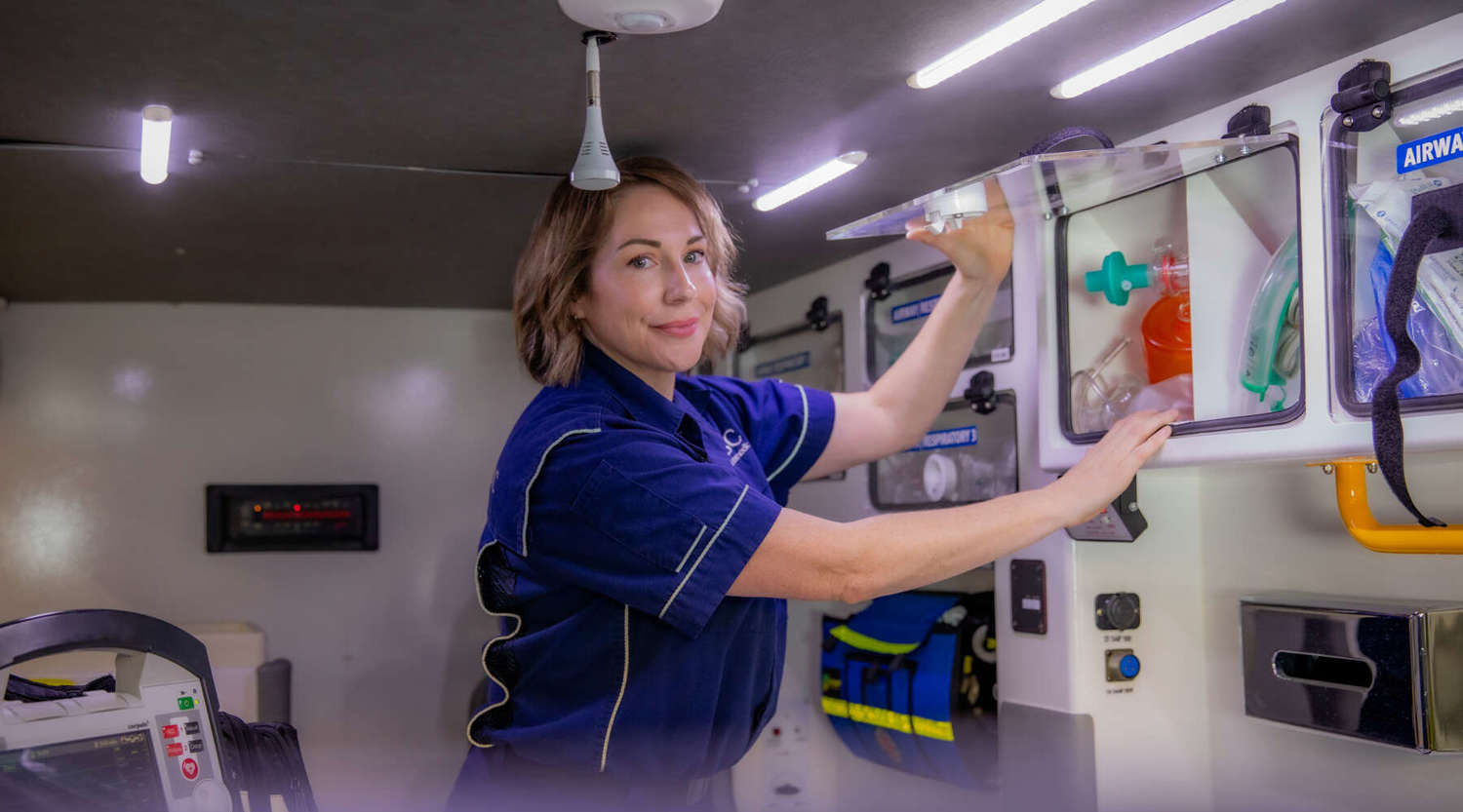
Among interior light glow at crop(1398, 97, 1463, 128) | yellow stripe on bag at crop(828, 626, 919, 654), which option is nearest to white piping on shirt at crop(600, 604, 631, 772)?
yellow stripe on bag at crop(828, 626, 919, 654)

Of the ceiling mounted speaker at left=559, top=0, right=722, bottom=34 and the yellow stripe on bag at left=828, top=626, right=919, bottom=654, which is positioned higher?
the ceiling mounted speaker at left=559, top=0, right=722, bottom=34

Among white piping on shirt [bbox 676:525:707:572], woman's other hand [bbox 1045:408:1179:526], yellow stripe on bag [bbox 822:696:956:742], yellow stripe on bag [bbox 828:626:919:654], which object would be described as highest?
woman's other hand [bbox 1045:408:1179:526]

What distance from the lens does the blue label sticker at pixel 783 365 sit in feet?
12.3

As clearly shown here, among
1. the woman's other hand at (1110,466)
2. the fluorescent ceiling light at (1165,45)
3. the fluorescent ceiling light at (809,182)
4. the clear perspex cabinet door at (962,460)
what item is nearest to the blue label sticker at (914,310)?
the clear perspex cabinet door at (962,460)

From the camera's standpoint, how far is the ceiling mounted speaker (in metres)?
1.67

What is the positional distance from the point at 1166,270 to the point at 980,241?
1.11 ft

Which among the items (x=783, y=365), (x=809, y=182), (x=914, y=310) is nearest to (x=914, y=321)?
(x=914, y=310)

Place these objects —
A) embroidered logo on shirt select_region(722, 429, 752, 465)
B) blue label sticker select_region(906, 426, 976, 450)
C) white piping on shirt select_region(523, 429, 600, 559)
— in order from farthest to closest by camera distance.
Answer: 1. blue label sticker select_region(906, 426, 976, 450)
2. embroidered logo on shirt select_region(722, 429, 752, 465)
3. white piping on shirt select_region(523, 429, 600, 559)

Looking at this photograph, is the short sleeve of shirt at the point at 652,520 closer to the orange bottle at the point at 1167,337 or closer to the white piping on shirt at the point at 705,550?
the white piping on shirt at the point at 705,550

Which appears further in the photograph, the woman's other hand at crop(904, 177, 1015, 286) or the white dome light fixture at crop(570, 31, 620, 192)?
the woman's other hand at crop(904, 177, 1015, 286)

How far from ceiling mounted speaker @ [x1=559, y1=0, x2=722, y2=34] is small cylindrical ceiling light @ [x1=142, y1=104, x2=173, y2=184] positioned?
0.91 m

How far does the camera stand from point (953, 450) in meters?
3.03

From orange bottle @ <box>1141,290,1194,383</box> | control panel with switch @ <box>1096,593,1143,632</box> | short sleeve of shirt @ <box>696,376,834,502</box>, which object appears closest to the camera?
orange bottle @ <box>1141,290,1194,383</box>

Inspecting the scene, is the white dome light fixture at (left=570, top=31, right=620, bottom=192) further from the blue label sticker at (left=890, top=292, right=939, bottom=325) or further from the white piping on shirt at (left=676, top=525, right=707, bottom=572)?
the blue label sticker at (left=890, top=292, right=939, bottom=325)
